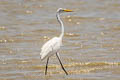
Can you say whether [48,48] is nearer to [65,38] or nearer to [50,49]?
[50,49]

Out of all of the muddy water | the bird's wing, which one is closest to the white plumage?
the bird's wing

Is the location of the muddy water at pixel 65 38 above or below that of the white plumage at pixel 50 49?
below

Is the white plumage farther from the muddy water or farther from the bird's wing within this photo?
the muddy water

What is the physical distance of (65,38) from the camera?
48.6 ft

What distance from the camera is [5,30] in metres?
16.0

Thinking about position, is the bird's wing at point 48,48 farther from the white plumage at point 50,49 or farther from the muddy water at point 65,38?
the muddy water at point 65,38

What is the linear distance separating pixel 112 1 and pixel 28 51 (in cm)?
926

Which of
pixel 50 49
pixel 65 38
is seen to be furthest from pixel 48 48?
pixel 65 38

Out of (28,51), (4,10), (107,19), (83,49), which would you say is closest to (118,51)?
(83,49)

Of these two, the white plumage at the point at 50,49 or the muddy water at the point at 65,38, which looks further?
the muddy water at the point at 65,38

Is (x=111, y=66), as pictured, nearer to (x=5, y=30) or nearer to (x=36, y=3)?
(x=5, y=30)

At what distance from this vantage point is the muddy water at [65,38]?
10492 mm

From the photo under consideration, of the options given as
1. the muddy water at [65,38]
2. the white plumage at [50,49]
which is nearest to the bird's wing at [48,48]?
the white plumage at [50,49]

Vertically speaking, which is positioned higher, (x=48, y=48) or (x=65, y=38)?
(x=48, y=48)
